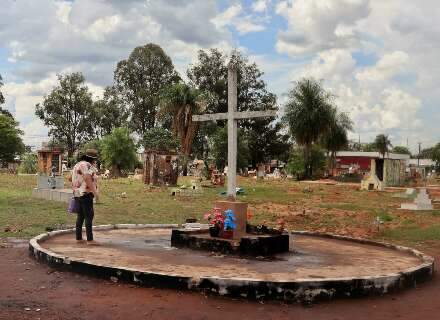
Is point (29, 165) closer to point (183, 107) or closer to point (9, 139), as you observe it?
point (9, 139)

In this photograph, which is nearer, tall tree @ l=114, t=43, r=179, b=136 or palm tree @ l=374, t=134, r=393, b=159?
tall tree @ l=114, t=43, r=179, b=136

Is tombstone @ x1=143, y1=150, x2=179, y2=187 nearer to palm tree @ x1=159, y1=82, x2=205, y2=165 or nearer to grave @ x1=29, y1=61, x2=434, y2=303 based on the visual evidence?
palm tree @ x1=159, y1=82, x2=205, y2=165

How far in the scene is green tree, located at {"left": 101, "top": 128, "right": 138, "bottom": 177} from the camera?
45062 mm

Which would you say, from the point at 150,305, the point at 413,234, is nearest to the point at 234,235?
the point at 150,305

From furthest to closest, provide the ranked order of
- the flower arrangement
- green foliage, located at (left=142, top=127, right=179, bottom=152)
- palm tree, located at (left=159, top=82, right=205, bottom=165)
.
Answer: green foliage, located at (left=142, top=127, right=179, bottom=152), palm tree, located at (left=159, top=82, right=205, bottom=165), the flower arrangement

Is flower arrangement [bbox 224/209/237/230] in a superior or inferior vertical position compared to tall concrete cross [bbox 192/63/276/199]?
inferior

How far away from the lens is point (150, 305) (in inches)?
235

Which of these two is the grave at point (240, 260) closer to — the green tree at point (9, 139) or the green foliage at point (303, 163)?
the green foliage at point (303, 163)

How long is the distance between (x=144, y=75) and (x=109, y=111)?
7.35 metres

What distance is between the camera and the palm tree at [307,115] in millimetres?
50500

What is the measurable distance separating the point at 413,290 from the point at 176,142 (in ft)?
124

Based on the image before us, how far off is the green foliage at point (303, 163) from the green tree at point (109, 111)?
66.6ft

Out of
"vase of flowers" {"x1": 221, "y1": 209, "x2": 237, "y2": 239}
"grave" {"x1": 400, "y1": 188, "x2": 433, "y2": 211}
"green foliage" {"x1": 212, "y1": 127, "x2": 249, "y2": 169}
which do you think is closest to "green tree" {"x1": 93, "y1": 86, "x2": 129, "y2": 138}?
"green foliage" {"x1": 212, "y1": 127, "x2": 249, "y2": 169}

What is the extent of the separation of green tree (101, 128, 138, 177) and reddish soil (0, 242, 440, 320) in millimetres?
38397
